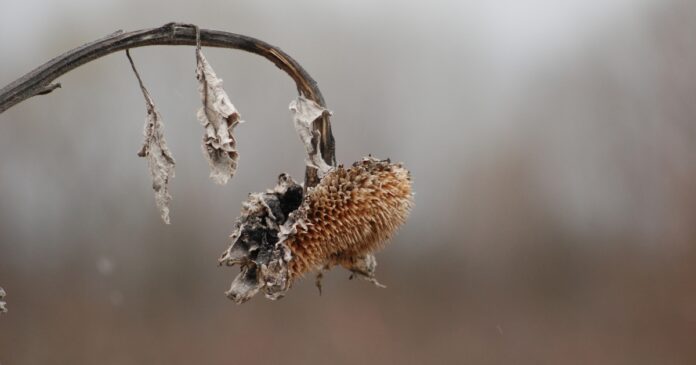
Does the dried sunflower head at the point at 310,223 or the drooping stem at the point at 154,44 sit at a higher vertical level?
the drooping stem at the point at 154,44

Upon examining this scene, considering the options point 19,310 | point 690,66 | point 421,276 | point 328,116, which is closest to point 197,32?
point 328,116

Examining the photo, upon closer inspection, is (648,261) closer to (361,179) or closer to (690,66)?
(690,66)

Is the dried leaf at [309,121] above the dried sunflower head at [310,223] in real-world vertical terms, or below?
above
